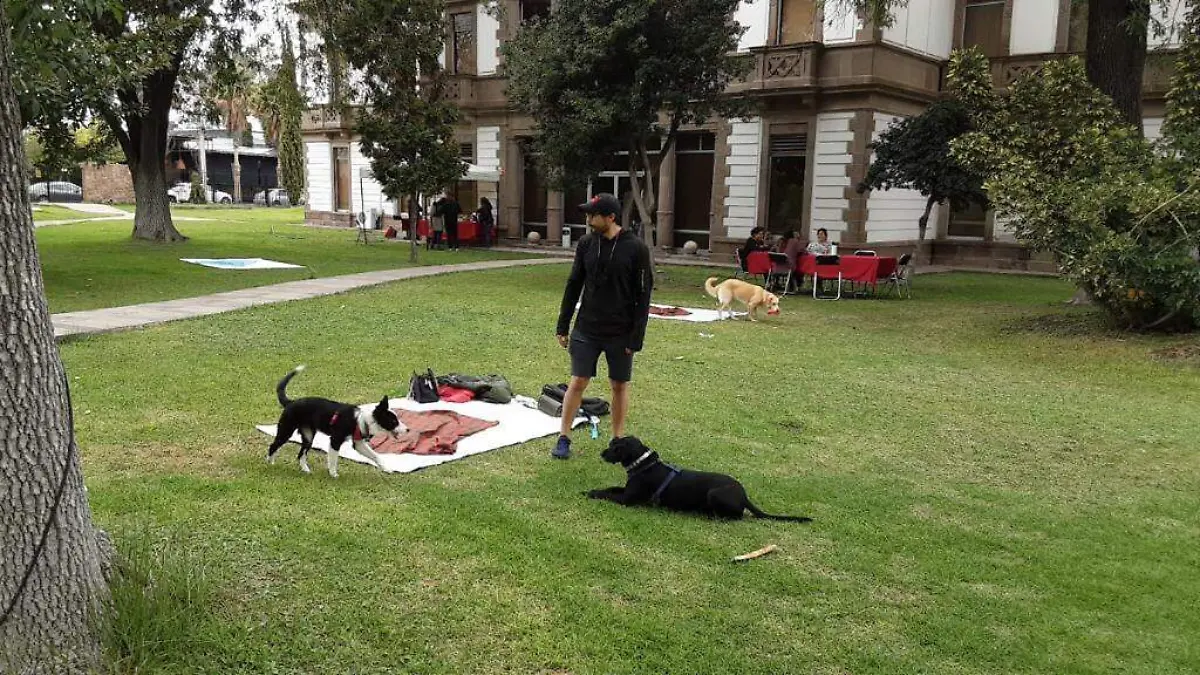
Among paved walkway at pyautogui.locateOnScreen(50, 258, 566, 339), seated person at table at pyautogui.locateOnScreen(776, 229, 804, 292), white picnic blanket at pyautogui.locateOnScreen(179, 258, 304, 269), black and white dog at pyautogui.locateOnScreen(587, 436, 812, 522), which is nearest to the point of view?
black and white dog at pyautogui.locateOnScreen(587, 436, 812, 522)

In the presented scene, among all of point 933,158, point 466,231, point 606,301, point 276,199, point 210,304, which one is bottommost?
point 210,304

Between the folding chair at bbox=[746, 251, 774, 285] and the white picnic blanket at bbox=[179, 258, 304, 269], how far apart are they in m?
Result: 9.40

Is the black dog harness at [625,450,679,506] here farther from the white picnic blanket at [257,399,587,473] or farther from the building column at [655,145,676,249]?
the building column at [655,145,676,249]

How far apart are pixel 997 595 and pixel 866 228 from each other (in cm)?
1913

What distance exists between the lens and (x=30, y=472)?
295 cm

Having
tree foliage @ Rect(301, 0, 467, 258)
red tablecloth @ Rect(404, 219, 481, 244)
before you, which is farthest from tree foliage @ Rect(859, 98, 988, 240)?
red tablecloth @ Rect(404, 219, 481, 244)

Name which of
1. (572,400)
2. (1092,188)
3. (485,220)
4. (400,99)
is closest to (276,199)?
(485,220)

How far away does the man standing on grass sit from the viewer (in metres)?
5.87

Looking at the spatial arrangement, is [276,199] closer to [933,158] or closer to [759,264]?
[759,264]

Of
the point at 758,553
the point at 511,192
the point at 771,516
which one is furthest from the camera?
the point at 511,192

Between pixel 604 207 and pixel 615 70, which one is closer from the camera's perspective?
pixel 604 207

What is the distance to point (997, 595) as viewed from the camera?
13.6 feet

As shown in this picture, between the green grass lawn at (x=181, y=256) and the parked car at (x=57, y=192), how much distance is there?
30.8 m

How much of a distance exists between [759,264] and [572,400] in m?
11.6
